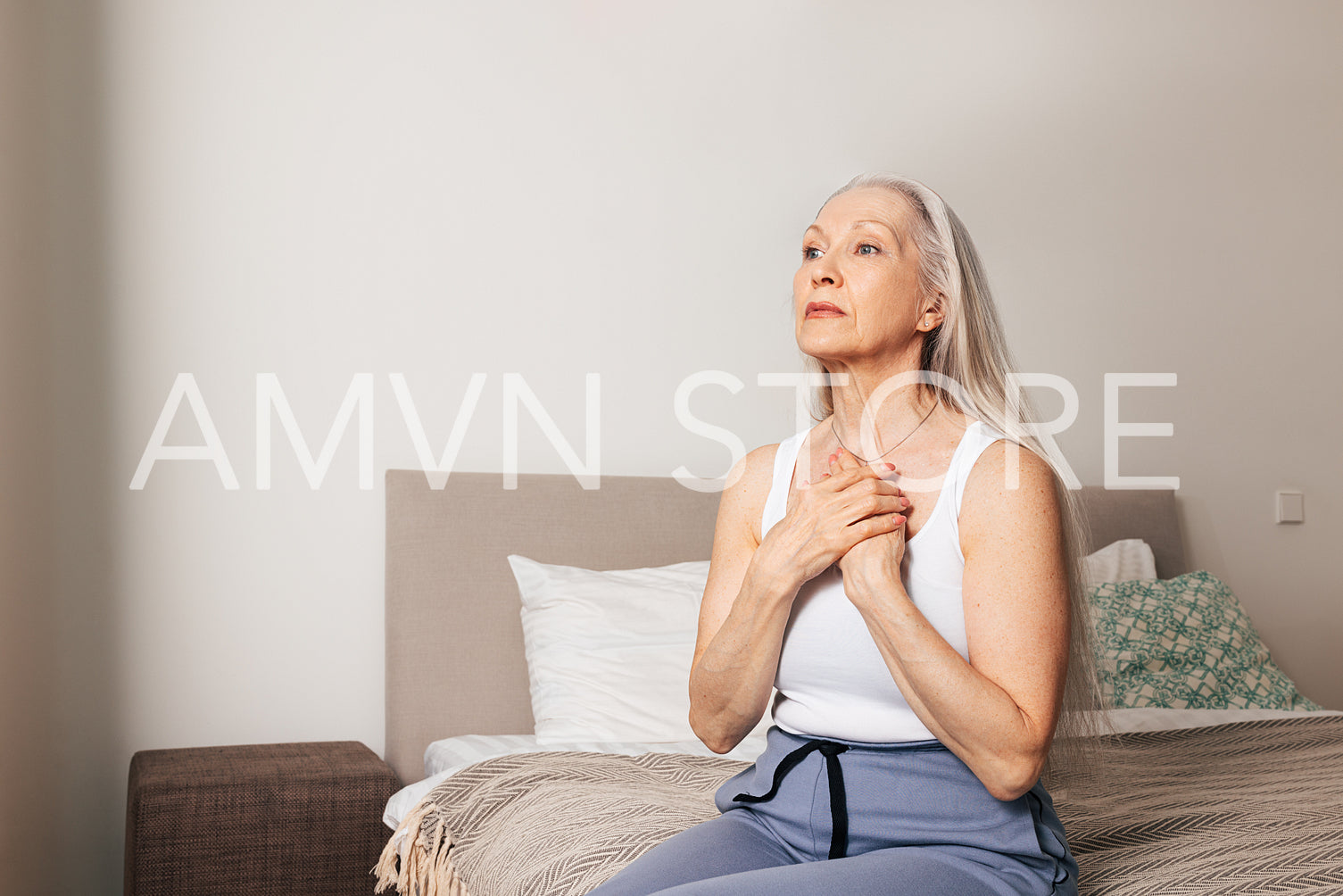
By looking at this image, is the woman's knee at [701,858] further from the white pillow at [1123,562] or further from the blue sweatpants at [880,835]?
the white pillow at [1123,562]

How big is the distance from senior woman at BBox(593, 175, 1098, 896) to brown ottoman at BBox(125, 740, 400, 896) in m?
1.00

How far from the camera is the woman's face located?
1.34m

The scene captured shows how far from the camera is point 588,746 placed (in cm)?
212

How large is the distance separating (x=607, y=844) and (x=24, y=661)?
1.37 meters

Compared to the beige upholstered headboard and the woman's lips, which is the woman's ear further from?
the beige upholstered headboard

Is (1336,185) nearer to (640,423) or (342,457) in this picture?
(640,423)

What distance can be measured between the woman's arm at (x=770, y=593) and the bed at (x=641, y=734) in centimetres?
25

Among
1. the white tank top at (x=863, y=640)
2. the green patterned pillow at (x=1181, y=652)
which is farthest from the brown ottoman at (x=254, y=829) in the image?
the green patterned pillow at (x=1181, y=652)

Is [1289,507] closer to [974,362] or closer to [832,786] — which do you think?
[974,362]

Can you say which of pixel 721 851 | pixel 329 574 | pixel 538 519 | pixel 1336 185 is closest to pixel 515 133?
pixel 538 519

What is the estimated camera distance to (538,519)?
2.61 meters

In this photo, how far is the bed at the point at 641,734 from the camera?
4.83 feet

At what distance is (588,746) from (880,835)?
1.06 meters

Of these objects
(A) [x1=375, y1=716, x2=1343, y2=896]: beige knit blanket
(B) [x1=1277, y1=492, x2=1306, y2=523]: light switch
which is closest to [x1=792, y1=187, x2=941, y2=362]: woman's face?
(A) [x1=375, y1=716, x2=1343, y2=896]: beige knit blanket
